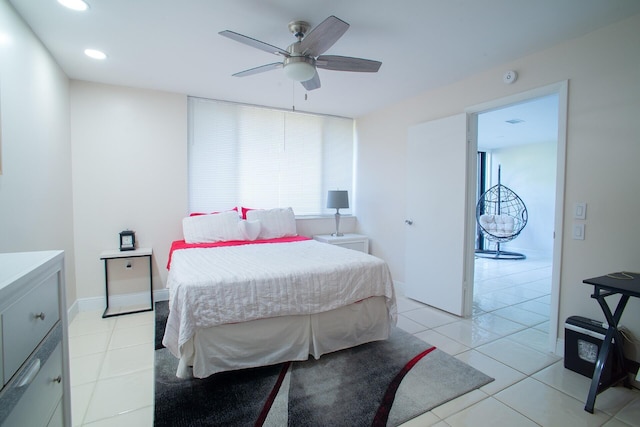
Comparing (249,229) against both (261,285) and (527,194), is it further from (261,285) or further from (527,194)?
(527,194)

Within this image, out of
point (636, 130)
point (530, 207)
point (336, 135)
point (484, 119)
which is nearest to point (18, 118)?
point (336, 135)

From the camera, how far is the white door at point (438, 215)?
10.4 feet

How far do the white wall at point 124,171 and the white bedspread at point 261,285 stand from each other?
3.30ft

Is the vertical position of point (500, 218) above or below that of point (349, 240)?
above

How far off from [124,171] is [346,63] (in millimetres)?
2735

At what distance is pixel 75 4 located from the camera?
Result: 1.95 meters

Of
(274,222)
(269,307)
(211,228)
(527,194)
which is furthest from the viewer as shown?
(527,194)

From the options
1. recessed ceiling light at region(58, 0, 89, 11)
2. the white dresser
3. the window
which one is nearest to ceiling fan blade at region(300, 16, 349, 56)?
recessed ceiling light at region(58, 0, 89, 11)

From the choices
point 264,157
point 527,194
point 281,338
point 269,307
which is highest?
point 264,157

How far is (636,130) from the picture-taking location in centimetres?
206

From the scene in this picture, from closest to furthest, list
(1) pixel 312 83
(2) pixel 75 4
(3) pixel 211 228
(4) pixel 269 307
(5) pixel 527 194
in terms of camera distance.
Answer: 1. (2) pixel 75 4
2. (4) pixel 269 307
3. (1) pixel 312 83
4. (3) pixel 211 228
5. (5) pixel 527 194

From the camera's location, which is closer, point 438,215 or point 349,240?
point 438,215

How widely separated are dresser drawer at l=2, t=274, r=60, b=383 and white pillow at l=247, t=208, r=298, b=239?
2.65m

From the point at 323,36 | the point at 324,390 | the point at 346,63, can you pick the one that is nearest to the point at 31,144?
the point at 323,36
